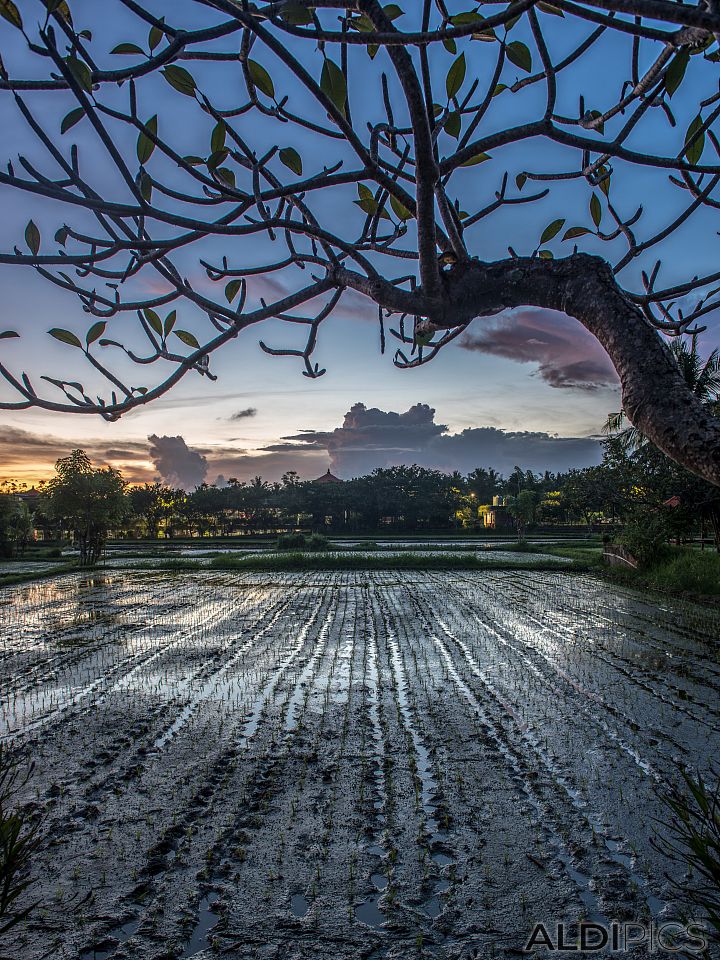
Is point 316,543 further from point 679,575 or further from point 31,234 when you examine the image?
point 31,234

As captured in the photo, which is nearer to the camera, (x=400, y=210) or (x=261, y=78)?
(x=261, y=78)

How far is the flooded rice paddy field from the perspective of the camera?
8.29 feet

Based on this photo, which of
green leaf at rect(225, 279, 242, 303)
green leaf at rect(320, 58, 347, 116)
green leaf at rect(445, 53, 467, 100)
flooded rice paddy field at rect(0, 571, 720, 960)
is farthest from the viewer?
flooded rice paddy field at rect(0, 571, 720, 960)

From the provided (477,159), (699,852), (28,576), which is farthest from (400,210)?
(28,576)

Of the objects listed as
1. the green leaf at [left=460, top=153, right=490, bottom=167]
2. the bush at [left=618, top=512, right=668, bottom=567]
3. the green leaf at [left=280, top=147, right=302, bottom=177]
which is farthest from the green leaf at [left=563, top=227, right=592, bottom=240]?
the bush at [left=618, top=512, right=668, bottom=567]

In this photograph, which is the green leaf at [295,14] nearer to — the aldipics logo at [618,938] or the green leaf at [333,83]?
the green leaf at [333,83]

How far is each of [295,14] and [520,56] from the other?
68 cm

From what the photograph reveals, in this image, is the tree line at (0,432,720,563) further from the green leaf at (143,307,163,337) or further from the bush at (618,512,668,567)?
the green leaf at (143,307,163,337)

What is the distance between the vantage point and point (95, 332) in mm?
1701

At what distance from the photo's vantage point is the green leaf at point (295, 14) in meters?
1.29

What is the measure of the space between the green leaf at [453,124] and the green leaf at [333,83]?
0.41 m

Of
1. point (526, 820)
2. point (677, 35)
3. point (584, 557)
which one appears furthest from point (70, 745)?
point (584, 557)

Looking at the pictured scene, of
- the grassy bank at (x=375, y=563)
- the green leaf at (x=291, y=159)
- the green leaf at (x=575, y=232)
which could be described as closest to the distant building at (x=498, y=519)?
the grassy bank at (x=375, y=563)

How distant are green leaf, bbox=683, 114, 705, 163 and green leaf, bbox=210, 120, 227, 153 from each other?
1.33 meters
